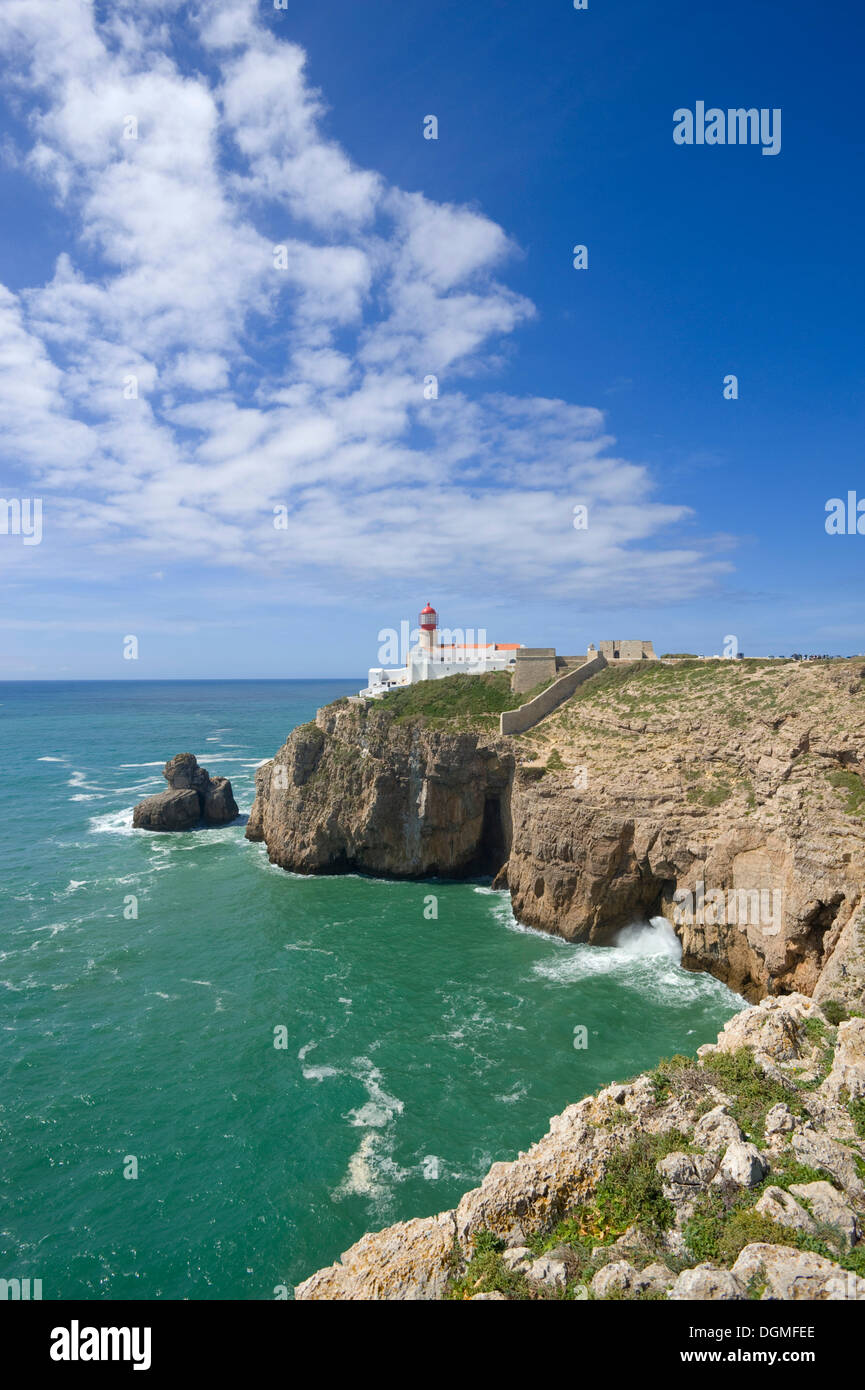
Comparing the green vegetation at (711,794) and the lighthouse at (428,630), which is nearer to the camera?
the green vegetation at (711,794)

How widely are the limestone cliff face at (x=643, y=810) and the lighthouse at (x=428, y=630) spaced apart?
1867 cm

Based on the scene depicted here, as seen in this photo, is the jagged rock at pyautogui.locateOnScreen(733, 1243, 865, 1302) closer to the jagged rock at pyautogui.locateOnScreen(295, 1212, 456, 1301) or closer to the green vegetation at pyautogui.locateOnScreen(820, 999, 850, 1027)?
the jagged rock at pyautogui.locateOnScreen(295, 1212, 456, 1301)

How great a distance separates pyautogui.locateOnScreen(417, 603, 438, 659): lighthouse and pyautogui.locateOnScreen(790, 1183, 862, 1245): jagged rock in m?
59.8

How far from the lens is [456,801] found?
45344mm

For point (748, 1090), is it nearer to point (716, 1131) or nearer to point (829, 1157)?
point (716, 1131)

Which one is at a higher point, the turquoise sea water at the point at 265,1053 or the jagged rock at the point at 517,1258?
the jagged rock at the point at 517,1258

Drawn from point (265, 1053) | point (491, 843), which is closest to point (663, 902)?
point (491, 843)

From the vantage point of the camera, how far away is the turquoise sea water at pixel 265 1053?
17750 millimetres

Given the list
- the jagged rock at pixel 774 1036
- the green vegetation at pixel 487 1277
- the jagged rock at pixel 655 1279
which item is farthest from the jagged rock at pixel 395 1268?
the jagged rock at pixel 774 1036

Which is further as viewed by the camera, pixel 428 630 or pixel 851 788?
pixel 428 630

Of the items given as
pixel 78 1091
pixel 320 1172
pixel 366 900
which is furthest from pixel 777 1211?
pixel 366 900

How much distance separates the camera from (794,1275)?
7.84m

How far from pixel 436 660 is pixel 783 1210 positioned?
2327 inches

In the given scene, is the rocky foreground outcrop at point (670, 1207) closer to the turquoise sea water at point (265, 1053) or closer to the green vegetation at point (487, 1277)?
the green vegetation at point (487, 1277)
